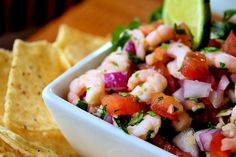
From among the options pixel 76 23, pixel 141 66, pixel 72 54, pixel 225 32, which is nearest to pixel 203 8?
pixel 225 32

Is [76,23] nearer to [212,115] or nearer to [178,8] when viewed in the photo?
[178,8]

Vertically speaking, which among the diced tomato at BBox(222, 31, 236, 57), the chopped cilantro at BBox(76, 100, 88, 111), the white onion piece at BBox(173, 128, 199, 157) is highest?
the diced tomato at BBox(222, 31, 236, 57)

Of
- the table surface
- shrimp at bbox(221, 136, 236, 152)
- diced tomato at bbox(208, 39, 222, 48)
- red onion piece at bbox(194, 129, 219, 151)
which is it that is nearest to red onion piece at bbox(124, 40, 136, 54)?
diced tomato at bbox(208, 39, 222, 48)

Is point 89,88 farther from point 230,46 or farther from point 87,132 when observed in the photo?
point 230,46

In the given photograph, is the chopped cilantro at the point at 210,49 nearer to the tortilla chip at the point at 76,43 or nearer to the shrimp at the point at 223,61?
the shrimp at the point at 223,61

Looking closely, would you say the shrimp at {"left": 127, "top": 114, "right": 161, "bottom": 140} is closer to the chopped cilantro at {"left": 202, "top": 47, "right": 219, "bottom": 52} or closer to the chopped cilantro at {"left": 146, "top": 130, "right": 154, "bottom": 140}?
the chopped cilantro at {"left": 146, "top": 130, "right": 154, "bottom": 140}

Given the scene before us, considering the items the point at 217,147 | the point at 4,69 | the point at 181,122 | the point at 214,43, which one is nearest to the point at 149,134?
the point at 181,122

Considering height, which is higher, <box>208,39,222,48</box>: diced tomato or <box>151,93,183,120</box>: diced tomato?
<box>208,39,222,48</box>: diced tomato
